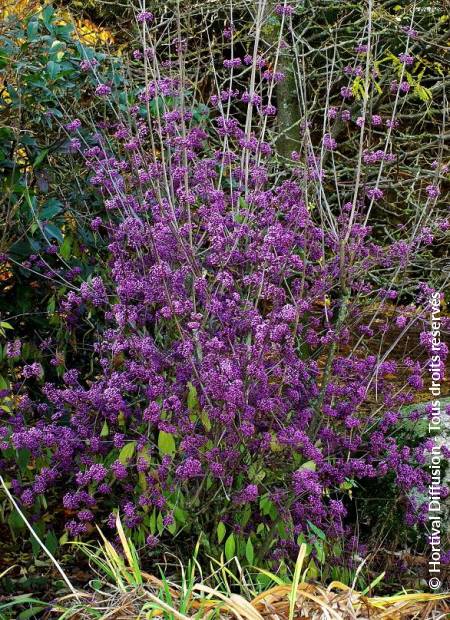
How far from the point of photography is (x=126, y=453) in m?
3.01

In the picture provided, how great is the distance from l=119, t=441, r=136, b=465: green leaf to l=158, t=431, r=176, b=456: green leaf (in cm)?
13

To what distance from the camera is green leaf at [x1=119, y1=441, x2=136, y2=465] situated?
299 cm

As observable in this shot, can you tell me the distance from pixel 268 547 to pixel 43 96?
7.63 ft

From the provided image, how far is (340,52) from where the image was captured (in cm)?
685

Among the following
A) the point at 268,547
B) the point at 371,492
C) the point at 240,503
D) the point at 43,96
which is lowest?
the point at 371,492

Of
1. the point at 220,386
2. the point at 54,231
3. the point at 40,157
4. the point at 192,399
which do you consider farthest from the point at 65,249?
the point at 220,386

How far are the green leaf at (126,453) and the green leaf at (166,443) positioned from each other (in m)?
0.13

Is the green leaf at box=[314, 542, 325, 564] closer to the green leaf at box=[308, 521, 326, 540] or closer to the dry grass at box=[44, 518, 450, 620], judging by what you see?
the green leaf at box=[308, 521, 326, 540]

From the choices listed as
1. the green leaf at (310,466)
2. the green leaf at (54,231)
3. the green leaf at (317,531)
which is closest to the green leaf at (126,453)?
the green leaf at (310,466)

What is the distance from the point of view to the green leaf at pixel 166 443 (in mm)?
2945

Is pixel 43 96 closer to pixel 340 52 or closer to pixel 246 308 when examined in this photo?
pixel 246 308

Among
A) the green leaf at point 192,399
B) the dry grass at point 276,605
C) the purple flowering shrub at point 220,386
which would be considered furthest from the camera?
the green leaf at point 192,399

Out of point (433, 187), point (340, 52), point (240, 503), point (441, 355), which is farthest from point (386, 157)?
point (340, 52)

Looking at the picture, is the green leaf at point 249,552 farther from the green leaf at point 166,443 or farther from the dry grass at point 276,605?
the dry grass at point 276,605
